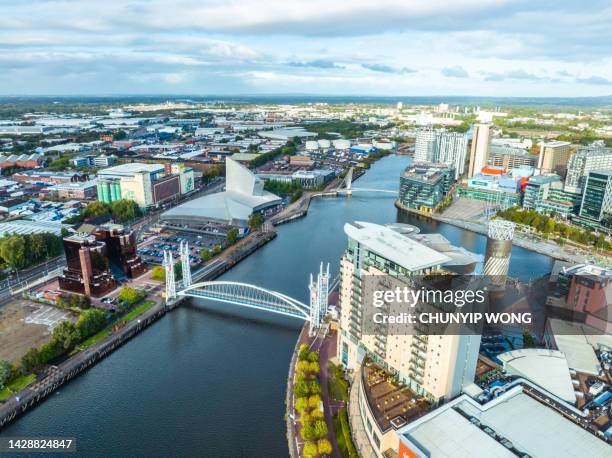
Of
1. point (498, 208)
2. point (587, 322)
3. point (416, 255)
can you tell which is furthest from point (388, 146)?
point (416, 255)

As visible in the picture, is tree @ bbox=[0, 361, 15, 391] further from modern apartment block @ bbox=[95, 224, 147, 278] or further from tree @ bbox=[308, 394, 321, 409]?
tree @ bbox=[308, 394, 321, 409]

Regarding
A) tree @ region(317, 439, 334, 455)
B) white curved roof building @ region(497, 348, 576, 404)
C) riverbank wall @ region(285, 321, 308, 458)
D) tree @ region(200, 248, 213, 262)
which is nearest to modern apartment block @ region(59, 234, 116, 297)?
tree @ region(200, 248, 213, 262)

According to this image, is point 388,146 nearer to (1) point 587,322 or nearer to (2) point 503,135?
(2) point 503,135

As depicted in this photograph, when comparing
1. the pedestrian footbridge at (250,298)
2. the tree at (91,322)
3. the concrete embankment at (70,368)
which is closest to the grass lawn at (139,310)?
the concrete embankment at (70,368)

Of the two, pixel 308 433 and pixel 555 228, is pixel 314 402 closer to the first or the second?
pixel 308 433

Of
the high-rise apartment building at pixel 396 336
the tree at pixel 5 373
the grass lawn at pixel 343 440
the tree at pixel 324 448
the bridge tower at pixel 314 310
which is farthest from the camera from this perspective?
the bridge tower at pixel 314 310

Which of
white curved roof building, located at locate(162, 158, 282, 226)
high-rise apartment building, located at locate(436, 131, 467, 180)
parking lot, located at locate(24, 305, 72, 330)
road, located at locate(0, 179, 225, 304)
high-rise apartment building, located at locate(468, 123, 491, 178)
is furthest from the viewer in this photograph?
high-rise apartment building, located at locate(436, 131, 467, 180)

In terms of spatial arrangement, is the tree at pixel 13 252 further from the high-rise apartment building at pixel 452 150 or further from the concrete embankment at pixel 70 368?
the high-rise apartment building at pixel 452 150
